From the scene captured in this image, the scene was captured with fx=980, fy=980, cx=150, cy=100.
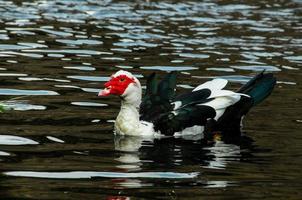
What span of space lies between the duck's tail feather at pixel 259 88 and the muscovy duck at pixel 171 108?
130mm

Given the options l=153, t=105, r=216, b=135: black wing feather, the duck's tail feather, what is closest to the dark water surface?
l=153, t=105, r=216, b=135: black wing feather

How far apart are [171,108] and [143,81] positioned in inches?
166

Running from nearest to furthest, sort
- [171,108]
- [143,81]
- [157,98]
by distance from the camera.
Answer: [171,108], [157,98], [143,81]

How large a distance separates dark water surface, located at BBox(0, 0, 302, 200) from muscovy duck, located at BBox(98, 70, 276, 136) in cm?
22

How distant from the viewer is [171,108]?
40.7 ft

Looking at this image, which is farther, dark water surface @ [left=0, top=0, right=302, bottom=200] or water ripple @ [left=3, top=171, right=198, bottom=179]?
water ripple @ [left=3, top=171, right=198, bottom=179]

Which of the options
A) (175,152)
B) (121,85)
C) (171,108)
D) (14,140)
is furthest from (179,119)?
(14,140)

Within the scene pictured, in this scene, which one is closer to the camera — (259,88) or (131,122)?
(131,122)

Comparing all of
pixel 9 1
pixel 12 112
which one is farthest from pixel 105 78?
pixel 9 1

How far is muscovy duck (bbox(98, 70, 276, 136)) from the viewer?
485 inches

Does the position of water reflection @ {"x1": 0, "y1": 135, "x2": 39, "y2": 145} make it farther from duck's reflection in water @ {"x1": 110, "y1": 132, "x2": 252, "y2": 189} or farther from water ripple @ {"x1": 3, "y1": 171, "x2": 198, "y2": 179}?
water ripple @ {"x1": 3, "y1": 171, "x2": 198, "y2": 179}

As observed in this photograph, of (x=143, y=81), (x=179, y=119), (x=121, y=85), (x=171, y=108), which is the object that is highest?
(x=121, y=85)

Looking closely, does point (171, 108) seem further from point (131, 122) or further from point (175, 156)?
point (175, 156)

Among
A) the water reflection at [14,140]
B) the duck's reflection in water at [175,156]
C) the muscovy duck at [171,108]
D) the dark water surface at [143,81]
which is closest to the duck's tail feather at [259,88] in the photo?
the muscovy duck at [171,108]
